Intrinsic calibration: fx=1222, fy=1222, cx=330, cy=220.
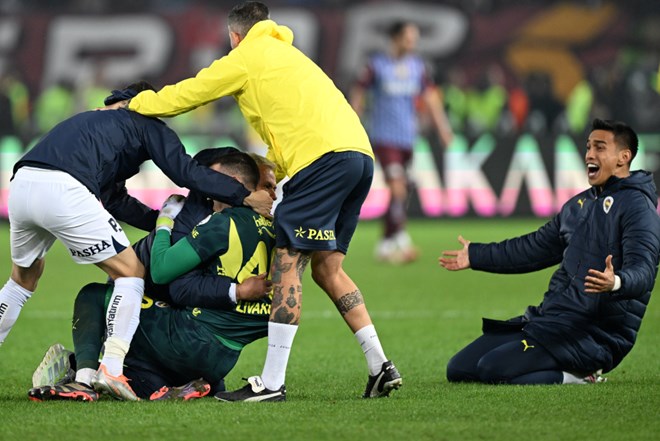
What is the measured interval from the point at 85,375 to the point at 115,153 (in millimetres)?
1085

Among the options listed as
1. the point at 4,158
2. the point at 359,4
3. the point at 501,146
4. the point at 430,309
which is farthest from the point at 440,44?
the point at 430,309

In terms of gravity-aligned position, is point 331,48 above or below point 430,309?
above

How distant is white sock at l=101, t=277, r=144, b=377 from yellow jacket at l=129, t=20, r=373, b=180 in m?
0.86

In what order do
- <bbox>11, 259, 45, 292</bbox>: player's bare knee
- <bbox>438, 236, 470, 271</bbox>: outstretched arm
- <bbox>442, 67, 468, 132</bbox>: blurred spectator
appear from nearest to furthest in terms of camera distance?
1. <bbox>11, 259, 45, 292</bbox>: player's bare knee
2. <bbox>438, 236, 470, 271</bbox>: outstretched arm
3. <bbox>442, 67, 468, 132</bbox>: blurred spectator

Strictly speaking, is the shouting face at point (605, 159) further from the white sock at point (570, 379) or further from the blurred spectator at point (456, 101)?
the blurred spectator at point (456, 101)

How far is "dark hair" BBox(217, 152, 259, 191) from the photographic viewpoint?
20.6 feet

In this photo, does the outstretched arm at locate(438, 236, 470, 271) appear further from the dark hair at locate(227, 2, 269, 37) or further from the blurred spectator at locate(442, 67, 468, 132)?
the blurred spectator at locate(442, 67, 468, 132)

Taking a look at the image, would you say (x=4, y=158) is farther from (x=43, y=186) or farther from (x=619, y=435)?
(x=619, y=435)

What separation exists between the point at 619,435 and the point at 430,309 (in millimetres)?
5319

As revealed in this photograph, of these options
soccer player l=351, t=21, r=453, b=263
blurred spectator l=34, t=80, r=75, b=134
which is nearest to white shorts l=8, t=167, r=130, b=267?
soccer player l=351, t=21, r=453, b=263

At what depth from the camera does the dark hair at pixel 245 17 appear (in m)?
6.22

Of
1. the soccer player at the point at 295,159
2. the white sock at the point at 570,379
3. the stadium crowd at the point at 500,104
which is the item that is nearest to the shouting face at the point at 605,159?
the white sock at the point at 570,379

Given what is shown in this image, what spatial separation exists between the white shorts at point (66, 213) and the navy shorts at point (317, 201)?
81 centimetres

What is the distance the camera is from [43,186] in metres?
5.78
